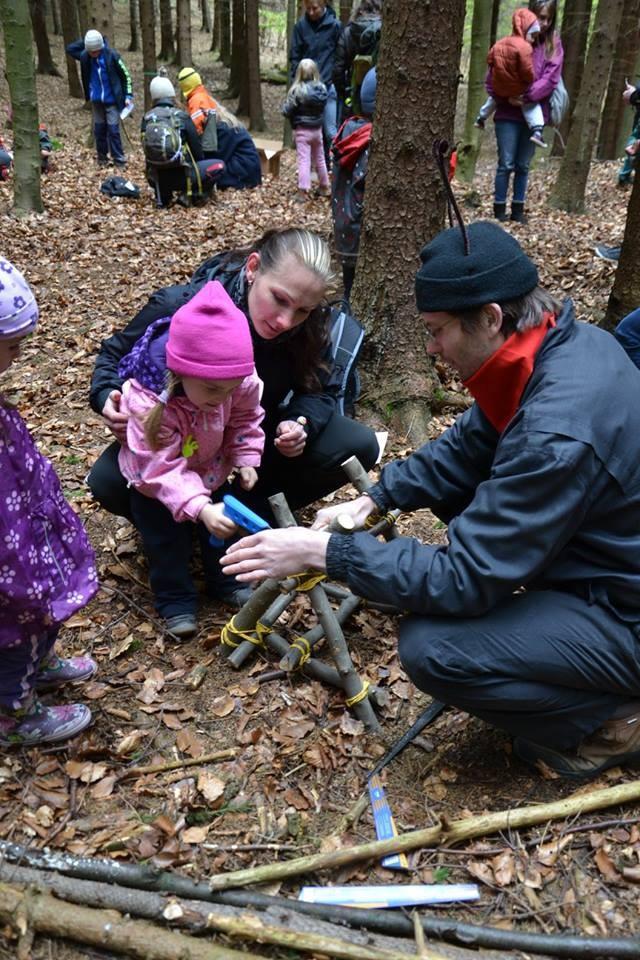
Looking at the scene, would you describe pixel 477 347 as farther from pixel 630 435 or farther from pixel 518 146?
pixel 518 146

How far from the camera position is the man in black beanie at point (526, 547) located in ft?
7.18

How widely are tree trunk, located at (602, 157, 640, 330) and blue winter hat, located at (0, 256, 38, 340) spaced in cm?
445

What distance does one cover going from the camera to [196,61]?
3284cm

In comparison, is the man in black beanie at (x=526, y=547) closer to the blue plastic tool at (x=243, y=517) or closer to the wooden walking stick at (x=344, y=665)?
the blue plastic tool at (x=243, y=517)

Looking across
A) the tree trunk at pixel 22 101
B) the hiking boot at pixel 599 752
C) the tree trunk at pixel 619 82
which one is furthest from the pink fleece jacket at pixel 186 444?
the tree trunk at pixel 619 82

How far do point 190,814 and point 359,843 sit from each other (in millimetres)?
592

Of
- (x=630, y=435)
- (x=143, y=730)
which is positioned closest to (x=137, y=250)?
(x=143, y=730)

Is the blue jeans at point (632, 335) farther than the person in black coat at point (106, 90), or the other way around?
the person in black coat at point (106, 90)

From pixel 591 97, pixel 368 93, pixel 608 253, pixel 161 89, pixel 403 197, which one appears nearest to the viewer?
pixel 403 197

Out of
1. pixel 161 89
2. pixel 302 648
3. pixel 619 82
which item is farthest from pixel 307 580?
pixel 619 82

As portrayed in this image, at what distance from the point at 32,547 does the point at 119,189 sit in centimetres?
976

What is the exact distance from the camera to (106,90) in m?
13.4

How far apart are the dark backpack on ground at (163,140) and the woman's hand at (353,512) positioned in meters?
8.49

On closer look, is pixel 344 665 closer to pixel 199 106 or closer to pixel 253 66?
pixel 199 106
